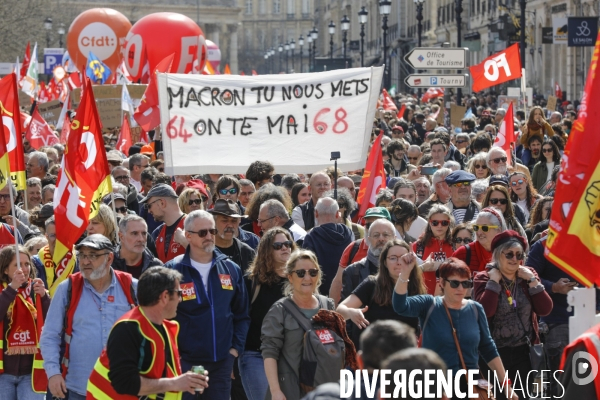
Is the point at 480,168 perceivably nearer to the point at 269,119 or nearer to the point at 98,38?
the point at 269,119

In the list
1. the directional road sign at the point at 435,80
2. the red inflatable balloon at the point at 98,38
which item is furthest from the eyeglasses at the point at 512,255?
the red inflatable balloon at the point at 98,38

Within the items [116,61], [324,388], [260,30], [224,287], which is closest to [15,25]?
[116,61]

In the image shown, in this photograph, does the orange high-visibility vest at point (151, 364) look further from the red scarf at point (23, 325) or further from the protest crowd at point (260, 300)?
the red scarf at point (23, 325)

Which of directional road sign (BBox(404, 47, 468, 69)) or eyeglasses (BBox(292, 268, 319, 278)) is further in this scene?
directional road sign (BBox(404, 47, 468, 69))

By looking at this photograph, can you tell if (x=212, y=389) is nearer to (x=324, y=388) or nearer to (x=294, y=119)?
(x=324, y=388)

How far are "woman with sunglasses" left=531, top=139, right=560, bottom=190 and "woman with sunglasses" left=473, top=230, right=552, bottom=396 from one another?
20.0 feet

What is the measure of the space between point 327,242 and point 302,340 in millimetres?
1946

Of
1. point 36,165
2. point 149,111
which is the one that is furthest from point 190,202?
point 149,111

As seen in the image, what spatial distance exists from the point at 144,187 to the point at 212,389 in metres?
5.30

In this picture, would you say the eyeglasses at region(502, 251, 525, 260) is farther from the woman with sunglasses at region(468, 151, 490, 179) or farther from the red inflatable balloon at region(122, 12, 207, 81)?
the red inflatable balloon at region(122, 12, 207, 81)

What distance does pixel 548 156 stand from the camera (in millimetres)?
12578

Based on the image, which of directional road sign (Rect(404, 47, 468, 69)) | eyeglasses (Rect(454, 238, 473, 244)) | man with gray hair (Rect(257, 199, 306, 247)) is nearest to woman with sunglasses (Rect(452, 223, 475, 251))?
eyeglasses (Rect(454, 238, 473, 244))

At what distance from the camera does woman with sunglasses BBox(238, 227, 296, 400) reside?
683cm

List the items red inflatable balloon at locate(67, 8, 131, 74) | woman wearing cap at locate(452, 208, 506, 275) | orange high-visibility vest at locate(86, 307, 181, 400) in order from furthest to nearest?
red inflatable balloon at locate(67, 8, 131, 74) < woman wearing cap at locate(452, 208, 506, 275) < orange high-visibility vest at locate(86, 307, 181, 400)
